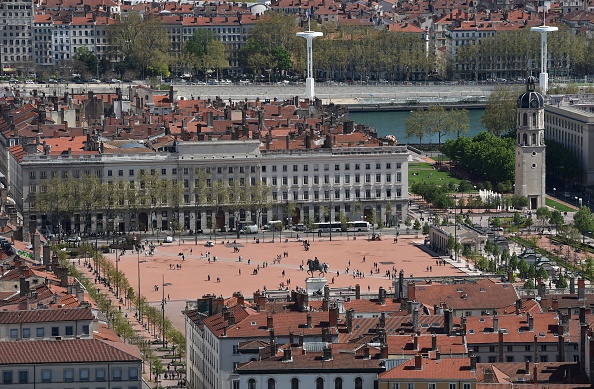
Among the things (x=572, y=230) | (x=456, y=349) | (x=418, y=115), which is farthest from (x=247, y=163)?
(x=456, y=349)

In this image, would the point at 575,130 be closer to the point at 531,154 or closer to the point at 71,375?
the point at 531,154

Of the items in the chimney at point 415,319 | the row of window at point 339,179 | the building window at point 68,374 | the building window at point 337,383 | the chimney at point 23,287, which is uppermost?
the chimney at point 23,287

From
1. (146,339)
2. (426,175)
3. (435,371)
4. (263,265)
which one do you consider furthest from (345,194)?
(435,371)

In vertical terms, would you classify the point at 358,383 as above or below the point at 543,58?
below

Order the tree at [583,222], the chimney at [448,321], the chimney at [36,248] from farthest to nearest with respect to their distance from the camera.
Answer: the tree at [583,222] < the chimney at [36,248] < the chimney at [448,321]

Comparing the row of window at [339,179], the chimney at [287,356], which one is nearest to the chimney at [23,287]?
the chimney at [287,356]

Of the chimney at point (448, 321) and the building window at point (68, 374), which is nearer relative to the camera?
the building window at point (68, 374)

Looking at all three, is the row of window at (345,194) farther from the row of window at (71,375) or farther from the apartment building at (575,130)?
the row of window at (71,375)
